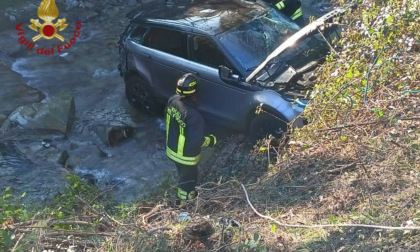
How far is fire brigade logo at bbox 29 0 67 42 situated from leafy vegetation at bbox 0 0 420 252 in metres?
6.41

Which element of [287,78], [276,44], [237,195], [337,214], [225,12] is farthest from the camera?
[225,12]

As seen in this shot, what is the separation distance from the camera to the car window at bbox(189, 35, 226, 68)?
21.1 feet

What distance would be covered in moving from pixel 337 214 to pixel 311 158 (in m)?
1.06

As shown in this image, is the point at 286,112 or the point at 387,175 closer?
the point at 387,175

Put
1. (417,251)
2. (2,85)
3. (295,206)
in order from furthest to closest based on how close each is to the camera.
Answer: (2,85) < (295,206) < (417,251)

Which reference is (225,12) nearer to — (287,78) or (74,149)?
(287,78)

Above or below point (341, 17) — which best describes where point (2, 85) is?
below

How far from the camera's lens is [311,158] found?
5020 millimetres

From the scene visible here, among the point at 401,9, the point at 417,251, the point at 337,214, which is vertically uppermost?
the point at 401,9

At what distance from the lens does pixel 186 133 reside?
5.15 metres

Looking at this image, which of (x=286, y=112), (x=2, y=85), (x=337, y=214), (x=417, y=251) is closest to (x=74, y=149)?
(x=2, y=85)

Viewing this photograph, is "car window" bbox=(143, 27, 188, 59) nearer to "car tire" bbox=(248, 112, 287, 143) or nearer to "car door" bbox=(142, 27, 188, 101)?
"car door" bbox=(142, 27, 188, 101)

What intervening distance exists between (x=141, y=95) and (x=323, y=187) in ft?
13.2

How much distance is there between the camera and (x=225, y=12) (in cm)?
703
